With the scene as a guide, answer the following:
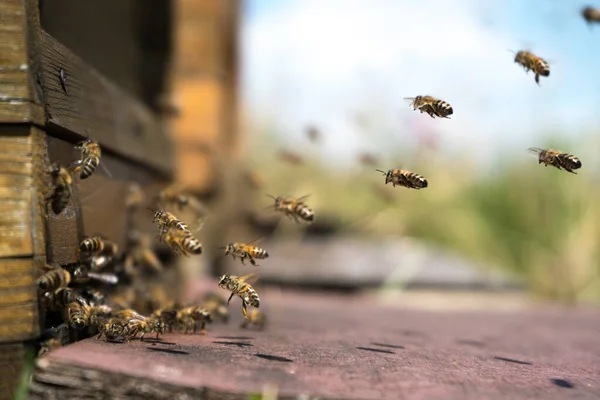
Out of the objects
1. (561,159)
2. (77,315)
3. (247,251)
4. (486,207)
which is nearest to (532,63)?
(561,159)

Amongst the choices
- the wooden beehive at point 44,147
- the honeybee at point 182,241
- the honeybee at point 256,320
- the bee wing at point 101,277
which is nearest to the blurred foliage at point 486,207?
the wooden beehive at point 44,147

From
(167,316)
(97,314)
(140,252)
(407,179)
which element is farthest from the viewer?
(140,252)

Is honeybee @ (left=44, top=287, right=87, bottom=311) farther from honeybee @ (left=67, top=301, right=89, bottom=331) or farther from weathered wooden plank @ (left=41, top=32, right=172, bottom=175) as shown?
weathered wooden plank @ (left=41, top=32, right=172, bottom=175)

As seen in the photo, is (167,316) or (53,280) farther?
(167,316)

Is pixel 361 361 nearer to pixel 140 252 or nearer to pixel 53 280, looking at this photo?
pixel 53 280

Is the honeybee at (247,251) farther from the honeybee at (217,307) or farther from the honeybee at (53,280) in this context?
the honeybee at (53,280)

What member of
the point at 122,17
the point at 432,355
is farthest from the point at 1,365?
the point at 122,17

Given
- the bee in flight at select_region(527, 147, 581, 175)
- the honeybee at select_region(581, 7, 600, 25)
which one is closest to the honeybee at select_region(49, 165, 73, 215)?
the bee in flight at select_region(527, 147, 581, 175)
